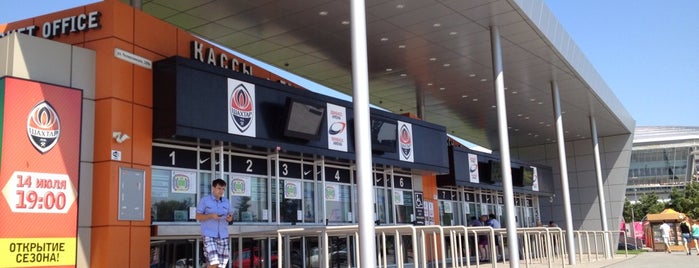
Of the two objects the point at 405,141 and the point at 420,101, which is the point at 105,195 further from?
the point at 420,101

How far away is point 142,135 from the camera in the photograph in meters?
9.39

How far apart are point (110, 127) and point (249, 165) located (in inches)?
137

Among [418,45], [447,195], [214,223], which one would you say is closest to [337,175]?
[418,45]

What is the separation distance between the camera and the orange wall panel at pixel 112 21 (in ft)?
29.8

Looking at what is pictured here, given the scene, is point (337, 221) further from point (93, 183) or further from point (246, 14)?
point (93, 183)

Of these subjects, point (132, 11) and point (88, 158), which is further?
point (132, 11)

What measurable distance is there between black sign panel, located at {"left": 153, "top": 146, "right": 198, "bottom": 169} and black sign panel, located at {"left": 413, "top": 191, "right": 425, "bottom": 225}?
841 cm

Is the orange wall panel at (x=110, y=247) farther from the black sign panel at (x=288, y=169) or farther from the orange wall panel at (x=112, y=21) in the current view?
the black sign panel at (x=288, y=169)

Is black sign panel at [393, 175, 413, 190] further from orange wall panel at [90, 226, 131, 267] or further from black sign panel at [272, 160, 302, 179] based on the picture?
orange wall panel at [90, 226, 131, 267]

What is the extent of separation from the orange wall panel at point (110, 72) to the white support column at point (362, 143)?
366 centimetres

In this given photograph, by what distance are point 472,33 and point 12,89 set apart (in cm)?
960

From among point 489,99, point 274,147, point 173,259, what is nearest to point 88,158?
point 173,259

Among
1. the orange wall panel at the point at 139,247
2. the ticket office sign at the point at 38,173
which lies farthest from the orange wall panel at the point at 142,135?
the orange wall panel at the point at 139,247

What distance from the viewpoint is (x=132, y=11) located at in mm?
9477
